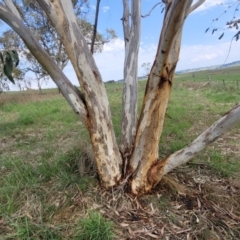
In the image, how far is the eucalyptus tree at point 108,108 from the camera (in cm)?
170

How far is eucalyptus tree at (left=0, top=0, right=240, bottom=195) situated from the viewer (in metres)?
1.70

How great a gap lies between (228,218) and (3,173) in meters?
2.31

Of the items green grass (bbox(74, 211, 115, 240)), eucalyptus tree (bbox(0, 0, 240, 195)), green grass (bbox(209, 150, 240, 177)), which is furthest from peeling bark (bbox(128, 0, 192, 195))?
green grass (bbox(209, 150, 240, 177))

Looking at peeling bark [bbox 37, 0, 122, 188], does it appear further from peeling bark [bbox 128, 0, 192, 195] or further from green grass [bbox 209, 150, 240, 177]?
green grass [bbox 209, 150, 240, 177]

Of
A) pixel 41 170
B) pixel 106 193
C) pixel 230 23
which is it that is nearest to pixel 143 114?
pixel 106 193

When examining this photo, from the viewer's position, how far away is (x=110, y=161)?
1.98m

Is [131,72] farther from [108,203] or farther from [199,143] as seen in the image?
[108,203]

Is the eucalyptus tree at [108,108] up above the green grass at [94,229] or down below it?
above

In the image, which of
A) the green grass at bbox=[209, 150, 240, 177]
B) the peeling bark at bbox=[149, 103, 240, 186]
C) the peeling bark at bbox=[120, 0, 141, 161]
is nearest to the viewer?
the peeling bark at bbox=[149, 103, 240, 186]

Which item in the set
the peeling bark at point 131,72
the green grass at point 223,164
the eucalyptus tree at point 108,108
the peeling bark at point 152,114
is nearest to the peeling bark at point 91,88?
the eucalyptus tree at point 108,108

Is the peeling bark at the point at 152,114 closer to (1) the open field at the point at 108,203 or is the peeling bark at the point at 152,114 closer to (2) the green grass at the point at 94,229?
(1) the open field at the point at 108,203

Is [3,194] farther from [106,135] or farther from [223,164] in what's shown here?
[223,164]

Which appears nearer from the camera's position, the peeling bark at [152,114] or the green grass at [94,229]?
the green grass at [94,229]

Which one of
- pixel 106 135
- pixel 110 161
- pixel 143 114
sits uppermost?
pixel 143 114
